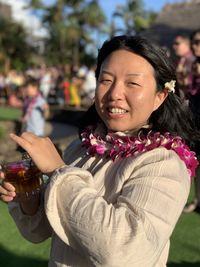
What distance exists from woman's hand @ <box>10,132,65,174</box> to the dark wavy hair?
433mm

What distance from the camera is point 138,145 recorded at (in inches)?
66.0

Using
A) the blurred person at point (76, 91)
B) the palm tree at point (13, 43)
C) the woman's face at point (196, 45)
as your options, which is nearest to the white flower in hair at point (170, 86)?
the woman's face at point (196, 45)

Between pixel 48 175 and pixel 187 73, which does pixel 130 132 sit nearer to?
pixel 48 175

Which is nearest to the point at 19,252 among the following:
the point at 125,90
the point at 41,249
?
the point at 41,249

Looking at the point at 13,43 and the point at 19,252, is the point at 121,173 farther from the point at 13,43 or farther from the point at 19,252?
the point at 13,43

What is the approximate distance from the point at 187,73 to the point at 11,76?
1965 centimetres

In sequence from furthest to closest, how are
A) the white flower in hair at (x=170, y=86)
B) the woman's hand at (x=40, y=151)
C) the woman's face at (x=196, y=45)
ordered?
1. the woman's face at (x=196, y=45)
2. the white flower in hair at (x=170, y=86)
3. the woman's hand at (x=40, y=151)

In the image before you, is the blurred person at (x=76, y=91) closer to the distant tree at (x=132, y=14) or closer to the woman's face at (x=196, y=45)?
the woman's face at (x=196, y=45)

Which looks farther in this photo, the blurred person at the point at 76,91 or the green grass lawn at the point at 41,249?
the blurred person at the point at 76,91

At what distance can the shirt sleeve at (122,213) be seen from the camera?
4.64 ft

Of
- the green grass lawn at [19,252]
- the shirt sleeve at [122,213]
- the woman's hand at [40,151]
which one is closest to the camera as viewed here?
the shirt sleeve at [122,213]

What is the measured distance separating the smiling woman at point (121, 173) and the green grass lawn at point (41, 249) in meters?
2.00

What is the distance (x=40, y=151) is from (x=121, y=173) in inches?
11.3

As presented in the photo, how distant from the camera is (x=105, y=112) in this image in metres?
1.70
